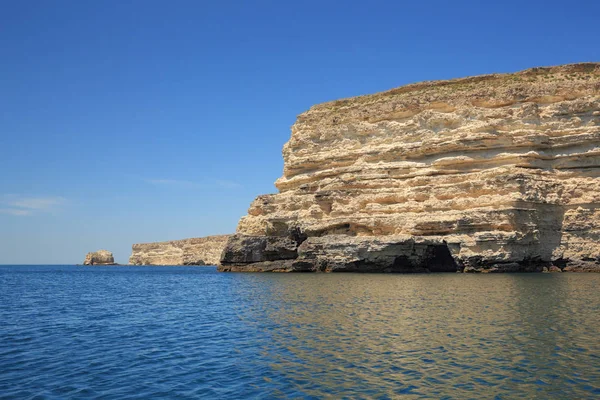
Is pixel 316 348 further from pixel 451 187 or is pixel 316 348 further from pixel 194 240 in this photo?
pixel 194 240

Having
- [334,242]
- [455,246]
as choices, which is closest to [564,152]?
[455,246]

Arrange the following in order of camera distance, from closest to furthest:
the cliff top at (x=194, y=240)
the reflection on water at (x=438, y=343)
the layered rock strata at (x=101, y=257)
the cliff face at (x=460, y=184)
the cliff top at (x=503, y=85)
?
the reflection on water at (x=438, y=343) < the cliff face at (x=460, y=184) < the cliff top at (x=503, y=85) < the cliff top at (x=194, y=240) < the layered rock strata at (x=101, y=257)

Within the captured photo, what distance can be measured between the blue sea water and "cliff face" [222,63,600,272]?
15.6m

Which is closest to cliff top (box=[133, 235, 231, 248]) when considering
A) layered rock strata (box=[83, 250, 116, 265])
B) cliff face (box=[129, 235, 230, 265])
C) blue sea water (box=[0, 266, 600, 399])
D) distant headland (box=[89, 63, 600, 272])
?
cliff face (box=[129, 235, 230, 265])

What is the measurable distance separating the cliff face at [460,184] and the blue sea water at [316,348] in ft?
51.3

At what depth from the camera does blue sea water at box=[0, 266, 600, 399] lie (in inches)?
392

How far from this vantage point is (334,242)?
1642 inches

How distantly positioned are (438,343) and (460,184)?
29.9 meters

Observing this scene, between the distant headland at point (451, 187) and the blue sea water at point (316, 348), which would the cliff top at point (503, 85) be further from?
the blue sea water at point (316, 348)

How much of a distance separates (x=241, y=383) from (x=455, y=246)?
31941mm

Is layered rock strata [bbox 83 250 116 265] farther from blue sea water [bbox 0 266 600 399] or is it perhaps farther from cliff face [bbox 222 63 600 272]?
blue sea water [bbox 0 266 600 399]

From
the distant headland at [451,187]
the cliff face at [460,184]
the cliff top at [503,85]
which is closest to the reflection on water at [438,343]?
the cliff face at [460,184]

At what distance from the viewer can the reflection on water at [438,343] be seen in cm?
996

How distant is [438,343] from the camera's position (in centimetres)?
1341
